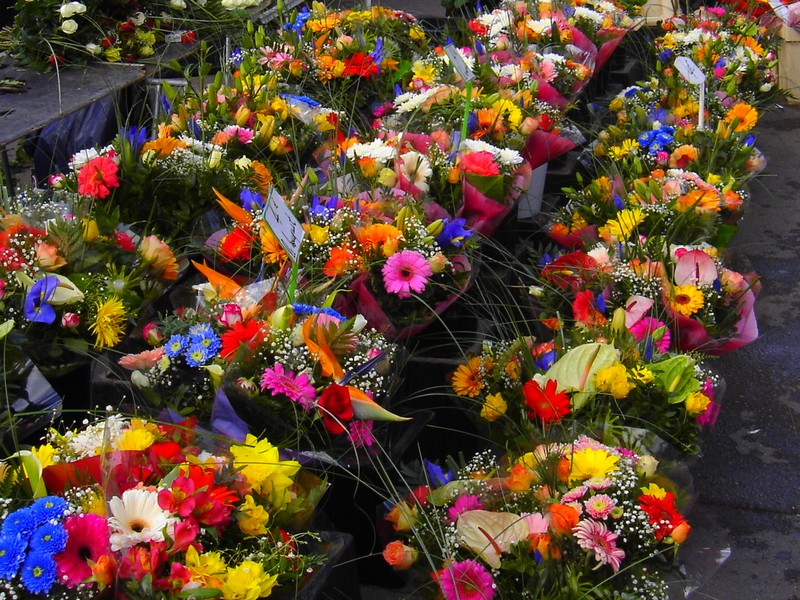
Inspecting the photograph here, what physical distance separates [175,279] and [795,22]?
385 cm

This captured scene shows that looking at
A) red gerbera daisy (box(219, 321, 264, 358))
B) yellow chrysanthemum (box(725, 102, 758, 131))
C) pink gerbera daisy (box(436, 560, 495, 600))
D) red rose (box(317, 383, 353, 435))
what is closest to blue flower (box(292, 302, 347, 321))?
red gerbera daisy (box(219, 321, 264, 358))

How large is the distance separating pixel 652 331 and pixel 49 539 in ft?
4.13

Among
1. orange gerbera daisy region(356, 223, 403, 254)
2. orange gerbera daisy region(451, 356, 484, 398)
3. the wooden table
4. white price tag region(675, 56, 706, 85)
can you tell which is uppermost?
white price tag region(675, 56, 706, 85)

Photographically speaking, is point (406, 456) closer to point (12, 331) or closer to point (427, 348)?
point (427, 348)

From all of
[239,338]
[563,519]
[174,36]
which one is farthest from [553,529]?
[174,36]

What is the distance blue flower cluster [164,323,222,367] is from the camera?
1.64m

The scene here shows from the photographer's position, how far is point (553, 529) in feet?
4.59

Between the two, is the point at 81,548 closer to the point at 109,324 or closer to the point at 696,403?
the point at 109,324

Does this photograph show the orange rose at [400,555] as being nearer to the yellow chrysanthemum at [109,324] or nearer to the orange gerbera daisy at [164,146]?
the yellow chrysanthemum at [109,324]

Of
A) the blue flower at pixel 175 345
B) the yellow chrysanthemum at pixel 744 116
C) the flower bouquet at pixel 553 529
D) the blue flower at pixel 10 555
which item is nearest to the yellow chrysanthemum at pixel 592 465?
the flower bouquet at pixel 553 529

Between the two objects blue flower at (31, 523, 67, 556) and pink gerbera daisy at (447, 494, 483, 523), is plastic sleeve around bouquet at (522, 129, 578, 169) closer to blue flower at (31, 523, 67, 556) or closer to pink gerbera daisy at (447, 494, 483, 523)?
pink gerbera daisy at (447, 494, 483, 523)

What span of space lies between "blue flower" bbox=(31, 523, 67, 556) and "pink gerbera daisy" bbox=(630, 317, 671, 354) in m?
1.20

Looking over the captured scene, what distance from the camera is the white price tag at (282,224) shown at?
64.5 inches

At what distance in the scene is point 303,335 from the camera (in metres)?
1.62
